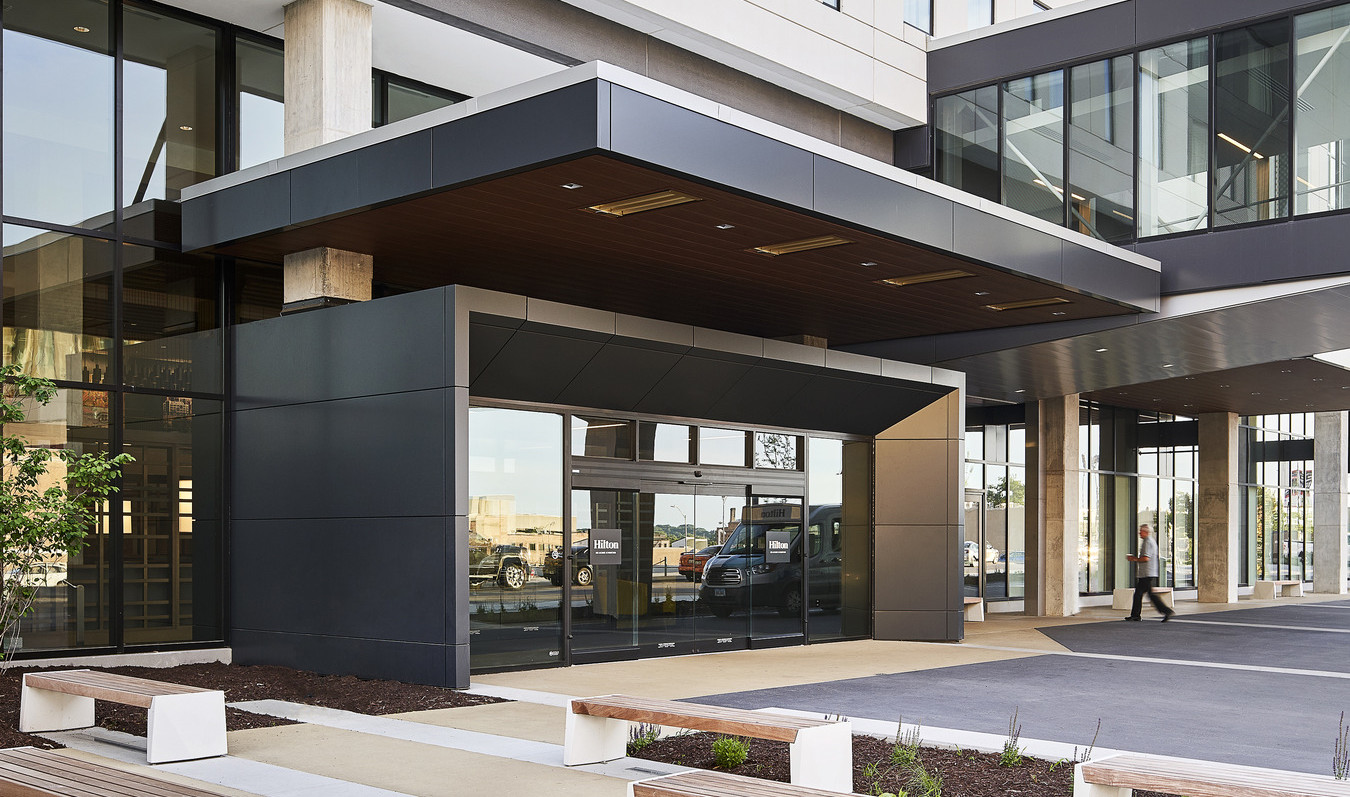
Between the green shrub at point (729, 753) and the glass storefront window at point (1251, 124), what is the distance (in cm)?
1409

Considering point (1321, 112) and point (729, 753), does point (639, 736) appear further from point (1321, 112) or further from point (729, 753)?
point (1321, 112)

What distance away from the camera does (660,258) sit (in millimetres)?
14742

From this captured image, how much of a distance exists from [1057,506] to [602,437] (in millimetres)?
15580

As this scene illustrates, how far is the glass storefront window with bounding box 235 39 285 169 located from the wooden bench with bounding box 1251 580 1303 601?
97.4ft

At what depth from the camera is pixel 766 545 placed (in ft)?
58.9

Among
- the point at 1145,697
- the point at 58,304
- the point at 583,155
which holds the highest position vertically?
the point at 583,155

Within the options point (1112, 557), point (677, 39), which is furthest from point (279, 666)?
point (1112, 557)

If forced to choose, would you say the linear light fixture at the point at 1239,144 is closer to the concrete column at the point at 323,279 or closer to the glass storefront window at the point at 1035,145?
the glass storefront window at the point at 1035,145

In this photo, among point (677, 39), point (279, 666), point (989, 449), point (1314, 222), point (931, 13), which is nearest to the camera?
point (279, 666)

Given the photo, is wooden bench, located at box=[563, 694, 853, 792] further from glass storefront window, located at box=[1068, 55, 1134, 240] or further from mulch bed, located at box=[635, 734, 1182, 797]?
glass storefront window, located at box=[1068, 55, 1134, 240]

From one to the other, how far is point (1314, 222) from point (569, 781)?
14944mm

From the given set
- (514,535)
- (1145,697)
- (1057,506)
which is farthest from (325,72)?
(1057,506)

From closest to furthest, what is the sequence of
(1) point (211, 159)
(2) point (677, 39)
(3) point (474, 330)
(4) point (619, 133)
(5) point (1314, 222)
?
(4) point (619, 133), (3) point (474, 330), (1) point (211, 159), (5) point (1314, 222), (2) point (677, 39)

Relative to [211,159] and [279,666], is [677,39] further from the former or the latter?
[279,666]
